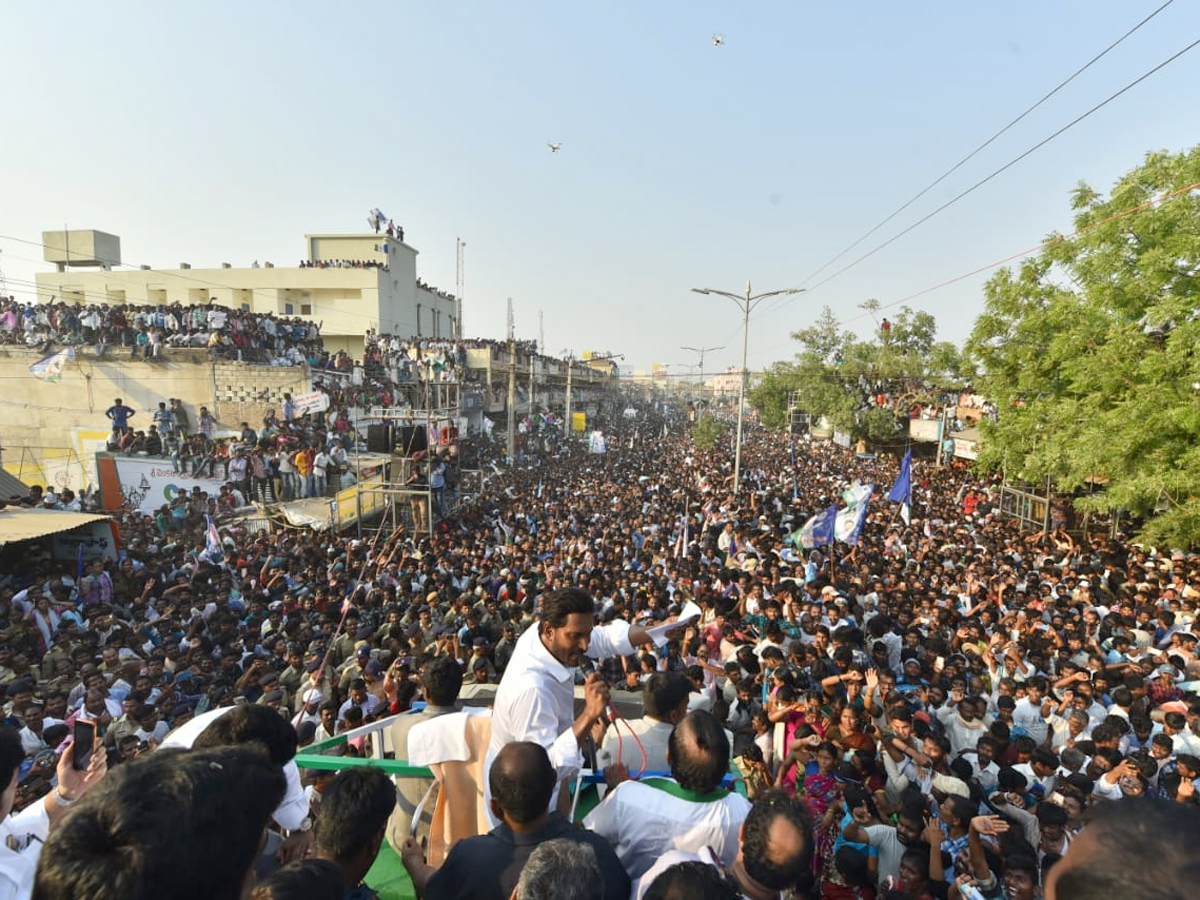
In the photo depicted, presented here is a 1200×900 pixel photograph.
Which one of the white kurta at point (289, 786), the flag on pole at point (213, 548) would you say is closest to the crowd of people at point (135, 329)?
the flag on pole at point (213, 548)

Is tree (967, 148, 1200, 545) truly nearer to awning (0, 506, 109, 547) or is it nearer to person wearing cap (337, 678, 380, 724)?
person wearing cap (337, 678, 380, 724)

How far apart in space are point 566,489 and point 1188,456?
1444 centimetres

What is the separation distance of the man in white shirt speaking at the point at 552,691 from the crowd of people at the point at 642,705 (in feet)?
0.05

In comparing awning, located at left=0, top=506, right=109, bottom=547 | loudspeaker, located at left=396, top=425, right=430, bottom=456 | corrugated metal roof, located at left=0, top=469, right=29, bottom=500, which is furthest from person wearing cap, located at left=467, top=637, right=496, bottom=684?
loudspeaker, located at left=396, top=425, right=430, bottom=456

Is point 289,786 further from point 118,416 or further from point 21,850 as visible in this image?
point 118,416

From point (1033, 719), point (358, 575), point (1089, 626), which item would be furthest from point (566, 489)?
point (1033, 719)

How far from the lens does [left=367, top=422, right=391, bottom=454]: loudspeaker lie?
21.8m

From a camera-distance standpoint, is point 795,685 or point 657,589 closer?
point 795,685

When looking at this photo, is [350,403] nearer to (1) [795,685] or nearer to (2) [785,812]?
(1) [795,685]

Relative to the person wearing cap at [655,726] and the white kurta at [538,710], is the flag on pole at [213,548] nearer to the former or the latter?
the person wearing cap at [655,726]

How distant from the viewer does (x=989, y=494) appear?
18.5 m

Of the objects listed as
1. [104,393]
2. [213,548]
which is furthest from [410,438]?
[104,393]

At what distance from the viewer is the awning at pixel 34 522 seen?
33.4 ft

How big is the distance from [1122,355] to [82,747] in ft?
46.1
